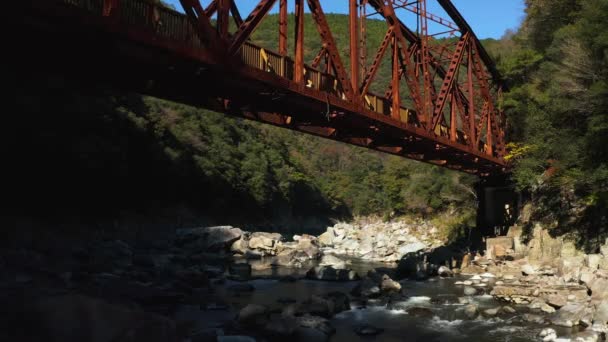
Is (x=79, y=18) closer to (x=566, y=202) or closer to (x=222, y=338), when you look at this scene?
(x=222, y=338)

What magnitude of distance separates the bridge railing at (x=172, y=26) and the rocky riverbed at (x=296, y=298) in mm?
5910

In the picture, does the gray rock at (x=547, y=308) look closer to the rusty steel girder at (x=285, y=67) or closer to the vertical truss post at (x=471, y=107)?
the rusty steel girder at (x=285, y=67)

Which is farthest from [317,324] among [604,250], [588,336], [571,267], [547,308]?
[571,267]

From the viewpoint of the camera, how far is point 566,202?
2683cm

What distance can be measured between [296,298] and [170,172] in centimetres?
3897

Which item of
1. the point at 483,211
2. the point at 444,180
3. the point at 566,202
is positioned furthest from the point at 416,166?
the point at 566,202

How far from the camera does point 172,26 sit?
38.2ft

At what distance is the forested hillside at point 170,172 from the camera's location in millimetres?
33031

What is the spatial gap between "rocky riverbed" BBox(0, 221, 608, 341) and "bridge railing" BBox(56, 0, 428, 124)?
19.4 feet

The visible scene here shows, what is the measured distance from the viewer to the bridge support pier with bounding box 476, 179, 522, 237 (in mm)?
36469

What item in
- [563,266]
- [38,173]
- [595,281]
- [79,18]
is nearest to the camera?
[79,18]

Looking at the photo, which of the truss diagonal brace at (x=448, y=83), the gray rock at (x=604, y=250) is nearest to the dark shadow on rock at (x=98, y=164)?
the truss diagonal brace at (x=448, y=83)

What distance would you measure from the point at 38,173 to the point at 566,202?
34337 mm

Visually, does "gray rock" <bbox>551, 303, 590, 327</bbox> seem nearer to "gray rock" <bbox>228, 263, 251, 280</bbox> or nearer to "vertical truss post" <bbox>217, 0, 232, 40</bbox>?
"vertical truss post" <bbox>217, 0, 232, 40</bbox>
